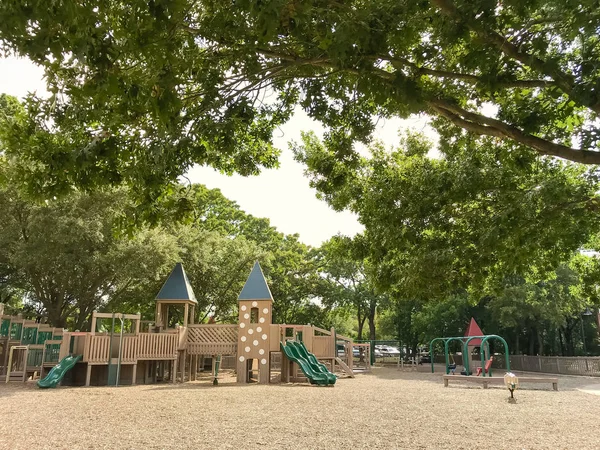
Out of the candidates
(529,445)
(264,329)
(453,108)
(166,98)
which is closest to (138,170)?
(166,98)

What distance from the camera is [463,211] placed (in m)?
9.28

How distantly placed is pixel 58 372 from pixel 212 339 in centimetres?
619

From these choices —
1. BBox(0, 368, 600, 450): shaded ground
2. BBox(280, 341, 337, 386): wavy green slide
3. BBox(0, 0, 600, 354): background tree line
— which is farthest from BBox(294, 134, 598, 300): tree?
BBox(280, 341, 337, 386): wavy green slide

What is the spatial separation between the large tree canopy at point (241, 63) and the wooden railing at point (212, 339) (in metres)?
14.8

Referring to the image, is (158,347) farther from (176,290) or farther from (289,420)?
(289,420)

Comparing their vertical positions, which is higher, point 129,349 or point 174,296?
point 174,296

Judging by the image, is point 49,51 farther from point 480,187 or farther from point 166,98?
point 480,187

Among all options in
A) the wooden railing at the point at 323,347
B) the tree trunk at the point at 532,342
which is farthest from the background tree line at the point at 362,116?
the tree trunk at the point at 532,342

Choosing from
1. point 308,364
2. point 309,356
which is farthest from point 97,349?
point 309,356

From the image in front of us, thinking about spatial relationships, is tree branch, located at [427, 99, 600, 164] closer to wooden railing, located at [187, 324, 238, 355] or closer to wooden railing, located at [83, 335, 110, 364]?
wooden railing, located at [187, 324, 238, 355]

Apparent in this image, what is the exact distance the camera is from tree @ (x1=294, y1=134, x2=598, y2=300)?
7.60 metres

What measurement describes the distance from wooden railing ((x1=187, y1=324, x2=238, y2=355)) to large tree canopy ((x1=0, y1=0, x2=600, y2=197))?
1483cm

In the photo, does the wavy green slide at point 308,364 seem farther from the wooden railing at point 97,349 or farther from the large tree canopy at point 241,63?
the large tree canopy at point 241,63

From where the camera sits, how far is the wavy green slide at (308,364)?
59.1 ft
